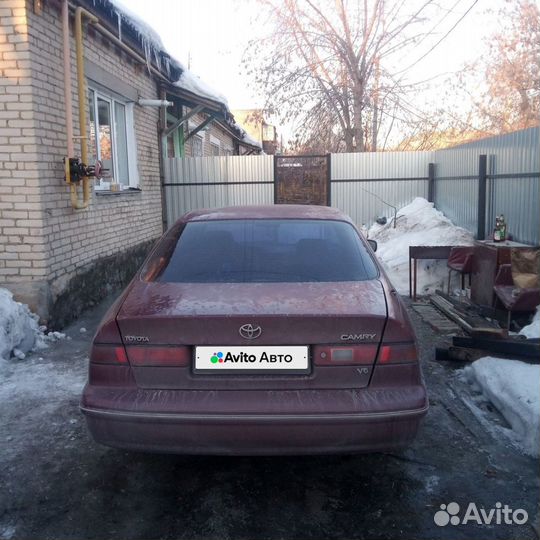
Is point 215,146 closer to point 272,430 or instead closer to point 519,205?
point 519,205

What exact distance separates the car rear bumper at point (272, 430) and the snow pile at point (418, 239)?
5.35 m

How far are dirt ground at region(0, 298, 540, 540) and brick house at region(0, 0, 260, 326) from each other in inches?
87.7

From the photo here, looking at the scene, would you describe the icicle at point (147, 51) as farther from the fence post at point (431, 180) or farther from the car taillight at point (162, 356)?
the car taillight at point (162, 356)

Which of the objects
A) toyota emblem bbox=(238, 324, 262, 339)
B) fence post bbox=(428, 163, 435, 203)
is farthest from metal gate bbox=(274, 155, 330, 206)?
toyota emblem bbox=(238, 324, 262, 339)

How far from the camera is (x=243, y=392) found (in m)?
2.34

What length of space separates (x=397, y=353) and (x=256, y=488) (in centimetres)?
101

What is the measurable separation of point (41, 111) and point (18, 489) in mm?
3784

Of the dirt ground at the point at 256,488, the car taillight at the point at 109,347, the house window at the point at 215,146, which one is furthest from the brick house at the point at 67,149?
the house window at the point at 215,146

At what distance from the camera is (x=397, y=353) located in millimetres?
2389

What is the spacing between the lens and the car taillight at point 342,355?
2.35m

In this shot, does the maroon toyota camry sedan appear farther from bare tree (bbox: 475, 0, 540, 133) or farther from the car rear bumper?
bare tree (bbox: 475, 0, 540, 133)

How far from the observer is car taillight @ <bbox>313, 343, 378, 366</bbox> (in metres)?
2.35

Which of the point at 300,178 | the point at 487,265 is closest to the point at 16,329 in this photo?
the point at 487,265

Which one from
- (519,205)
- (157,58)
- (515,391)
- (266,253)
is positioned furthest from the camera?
(157,58)
